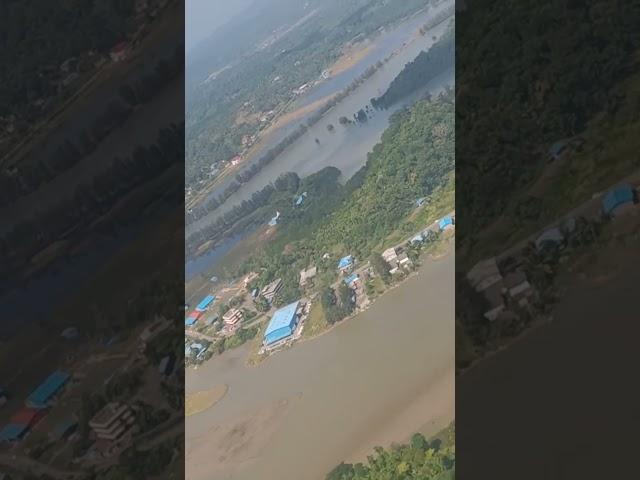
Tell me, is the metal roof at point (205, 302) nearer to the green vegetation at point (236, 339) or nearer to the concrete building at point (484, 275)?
the green vegetation at point (236, 339)

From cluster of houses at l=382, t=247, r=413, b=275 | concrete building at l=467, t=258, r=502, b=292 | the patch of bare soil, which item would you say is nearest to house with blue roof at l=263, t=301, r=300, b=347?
the patch of bare soil

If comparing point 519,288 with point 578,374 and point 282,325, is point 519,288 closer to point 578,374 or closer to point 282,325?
point 578,374

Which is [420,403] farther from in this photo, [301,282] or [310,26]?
[310,26]
